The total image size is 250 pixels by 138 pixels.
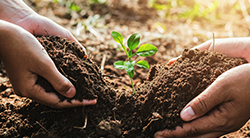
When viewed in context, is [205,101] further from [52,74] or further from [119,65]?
[52,74]

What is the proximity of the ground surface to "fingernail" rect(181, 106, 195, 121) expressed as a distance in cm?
8

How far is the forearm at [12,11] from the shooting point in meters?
1.58

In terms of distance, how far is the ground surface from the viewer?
1343mm

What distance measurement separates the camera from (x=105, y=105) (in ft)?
4.66

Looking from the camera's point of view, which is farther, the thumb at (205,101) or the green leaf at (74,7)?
the green leaf at (74,7)

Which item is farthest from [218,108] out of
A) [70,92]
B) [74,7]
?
[74,7]

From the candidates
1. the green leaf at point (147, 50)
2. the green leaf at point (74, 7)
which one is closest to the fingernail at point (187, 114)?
the green leaf at point (147, 50)

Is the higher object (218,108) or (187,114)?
(218,108)

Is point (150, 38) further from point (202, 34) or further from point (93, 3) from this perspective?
point (93, 3)

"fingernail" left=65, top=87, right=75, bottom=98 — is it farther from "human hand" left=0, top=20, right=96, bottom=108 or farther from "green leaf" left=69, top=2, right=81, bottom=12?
"green leaf" left=69, top=2, right=81, bottom=12

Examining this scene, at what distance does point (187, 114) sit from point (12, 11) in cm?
158

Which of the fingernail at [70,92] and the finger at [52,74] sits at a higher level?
the finger at [52,74]

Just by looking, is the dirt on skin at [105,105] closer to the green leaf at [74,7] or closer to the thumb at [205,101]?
the thumb at [205,101]

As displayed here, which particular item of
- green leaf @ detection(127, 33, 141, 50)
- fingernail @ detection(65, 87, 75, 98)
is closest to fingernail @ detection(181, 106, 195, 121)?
green leaf @ detection(127, 33, 141, 50)
